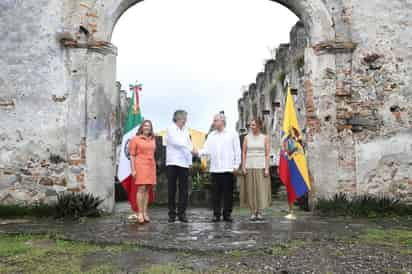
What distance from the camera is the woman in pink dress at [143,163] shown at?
6.50 m

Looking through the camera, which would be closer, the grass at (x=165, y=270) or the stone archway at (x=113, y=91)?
the grass at (x=165, y=270)

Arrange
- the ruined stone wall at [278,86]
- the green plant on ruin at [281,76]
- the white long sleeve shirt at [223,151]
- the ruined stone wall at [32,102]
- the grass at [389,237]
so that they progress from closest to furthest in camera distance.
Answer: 1. the grass at [389,237]
2. the white long sleeve shirt at [223,151]
3. the ruined stone wall at [32,102]
4. the ruined stone wall at [278,86]
5. the green plant on ruin at [281,76]

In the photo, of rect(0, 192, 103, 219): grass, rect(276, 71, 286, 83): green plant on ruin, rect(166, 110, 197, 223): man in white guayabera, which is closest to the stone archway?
rect(0, 192, 103, 219): grass

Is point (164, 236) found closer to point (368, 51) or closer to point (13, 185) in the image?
point (13, 185)

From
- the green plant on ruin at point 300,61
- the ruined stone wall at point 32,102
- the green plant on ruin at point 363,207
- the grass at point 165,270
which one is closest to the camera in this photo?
the grass at point 165,270

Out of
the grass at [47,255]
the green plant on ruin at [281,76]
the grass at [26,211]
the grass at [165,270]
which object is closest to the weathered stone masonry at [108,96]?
the grass at [26,211]

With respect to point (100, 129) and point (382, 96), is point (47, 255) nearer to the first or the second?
point (100, 129)

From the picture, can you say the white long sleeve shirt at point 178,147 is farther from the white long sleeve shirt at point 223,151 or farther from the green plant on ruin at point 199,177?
the green plant on ruin at point 199,177

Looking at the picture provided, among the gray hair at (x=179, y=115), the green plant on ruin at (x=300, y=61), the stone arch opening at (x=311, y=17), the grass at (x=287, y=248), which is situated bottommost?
the grass at (x=287, y=248)

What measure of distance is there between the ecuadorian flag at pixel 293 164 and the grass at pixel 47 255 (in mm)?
3705

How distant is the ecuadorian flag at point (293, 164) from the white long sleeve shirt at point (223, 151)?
1.33 m

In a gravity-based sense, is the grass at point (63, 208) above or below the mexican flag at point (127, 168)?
below

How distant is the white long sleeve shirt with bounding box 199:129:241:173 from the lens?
666 centimetres

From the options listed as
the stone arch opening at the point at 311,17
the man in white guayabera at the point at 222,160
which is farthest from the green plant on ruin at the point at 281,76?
the man in white guayabera at the point at 222,160
